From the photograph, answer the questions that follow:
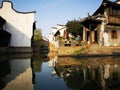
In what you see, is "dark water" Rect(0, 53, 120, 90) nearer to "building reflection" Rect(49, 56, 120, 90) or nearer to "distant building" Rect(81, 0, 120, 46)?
"building reflection" Rect(49, 56, 120, 90)

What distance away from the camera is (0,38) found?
35719mm

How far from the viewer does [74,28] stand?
1480 inches

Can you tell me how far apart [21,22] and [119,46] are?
20.6 m

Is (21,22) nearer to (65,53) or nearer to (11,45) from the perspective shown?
(11,45)

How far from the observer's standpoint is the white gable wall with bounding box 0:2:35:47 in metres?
39.3

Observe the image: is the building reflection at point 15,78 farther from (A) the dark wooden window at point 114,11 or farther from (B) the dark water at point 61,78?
(A) the dark wooden window at point 114,11

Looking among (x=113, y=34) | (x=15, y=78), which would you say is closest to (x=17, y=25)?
(x=113, y=34)

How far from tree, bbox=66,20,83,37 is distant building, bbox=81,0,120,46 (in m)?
7.45

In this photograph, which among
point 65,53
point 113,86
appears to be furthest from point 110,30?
point 113,86

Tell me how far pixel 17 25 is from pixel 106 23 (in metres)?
18.9

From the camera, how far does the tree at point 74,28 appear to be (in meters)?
37.4

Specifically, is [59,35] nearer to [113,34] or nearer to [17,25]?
[17,25]

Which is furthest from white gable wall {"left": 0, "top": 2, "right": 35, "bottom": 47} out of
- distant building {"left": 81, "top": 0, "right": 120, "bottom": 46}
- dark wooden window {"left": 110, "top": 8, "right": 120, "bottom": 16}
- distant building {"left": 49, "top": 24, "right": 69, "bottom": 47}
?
dark wooden window {"left": 110, "top": 8, "right": 120, "bottom": 16}

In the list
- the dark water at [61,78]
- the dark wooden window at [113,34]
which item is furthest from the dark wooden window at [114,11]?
the dark water at [61,78]
